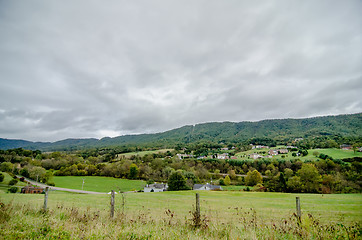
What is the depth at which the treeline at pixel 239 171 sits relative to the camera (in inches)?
1785

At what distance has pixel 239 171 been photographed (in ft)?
266

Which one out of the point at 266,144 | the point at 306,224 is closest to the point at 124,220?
the point at 306,224

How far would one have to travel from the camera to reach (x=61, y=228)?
535cm

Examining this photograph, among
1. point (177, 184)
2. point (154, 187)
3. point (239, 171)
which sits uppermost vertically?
point (177, 184)

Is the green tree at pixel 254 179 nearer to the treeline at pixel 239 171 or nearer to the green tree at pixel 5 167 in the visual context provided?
the treeline at pixel 239 171

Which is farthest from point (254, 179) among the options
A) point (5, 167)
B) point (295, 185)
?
point (5, 167)

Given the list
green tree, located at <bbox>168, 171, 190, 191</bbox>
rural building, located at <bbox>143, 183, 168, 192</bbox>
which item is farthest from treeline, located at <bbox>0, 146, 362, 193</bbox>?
rural building, located at <bbox>143, 183, 168, 192</bbox>

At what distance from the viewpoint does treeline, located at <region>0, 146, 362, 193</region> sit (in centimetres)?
4534

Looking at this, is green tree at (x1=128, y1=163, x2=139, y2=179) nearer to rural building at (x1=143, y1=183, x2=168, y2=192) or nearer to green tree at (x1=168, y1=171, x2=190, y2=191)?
rural building at (x1=143, y1=183, x2=168, y2=192)

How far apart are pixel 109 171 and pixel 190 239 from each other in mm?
80283

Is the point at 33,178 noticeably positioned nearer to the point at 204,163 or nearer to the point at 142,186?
the point at 142,186

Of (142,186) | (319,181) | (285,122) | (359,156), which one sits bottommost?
(142,186)

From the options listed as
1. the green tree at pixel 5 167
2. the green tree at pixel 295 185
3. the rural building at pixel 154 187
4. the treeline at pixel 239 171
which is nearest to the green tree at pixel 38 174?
the treeline at pixel 239 171

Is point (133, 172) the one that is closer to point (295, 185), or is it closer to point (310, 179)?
point (295, 185)
